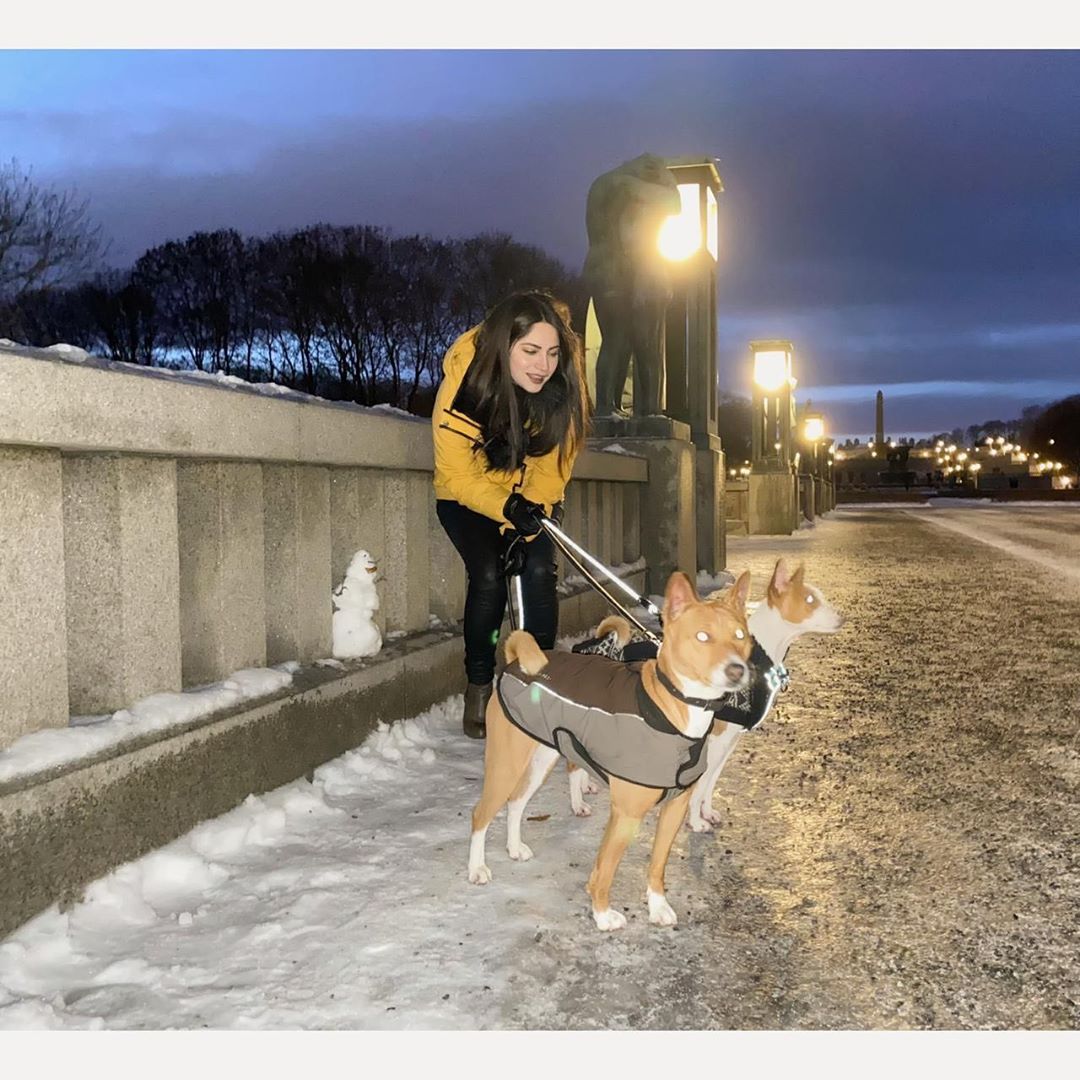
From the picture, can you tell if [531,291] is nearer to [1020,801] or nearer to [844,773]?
[844,773]

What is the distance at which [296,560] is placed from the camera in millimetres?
4301

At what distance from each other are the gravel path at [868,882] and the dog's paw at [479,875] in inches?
10.8

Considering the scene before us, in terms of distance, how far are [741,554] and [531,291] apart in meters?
12.6

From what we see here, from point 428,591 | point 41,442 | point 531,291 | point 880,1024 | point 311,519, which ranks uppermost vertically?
point 531,291

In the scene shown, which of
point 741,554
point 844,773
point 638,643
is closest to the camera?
point 638,643

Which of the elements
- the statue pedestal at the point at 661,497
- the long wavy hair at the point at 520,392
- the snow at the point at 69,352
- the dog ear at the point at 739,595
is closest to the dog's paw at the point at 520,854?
the dog ear at the point at 739,595

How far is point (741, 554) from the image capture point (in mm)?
16219

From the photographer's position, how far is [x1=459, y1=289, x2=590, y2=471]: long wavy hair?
404 cm

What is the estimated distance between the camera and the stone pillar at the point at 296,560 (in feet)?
13.8

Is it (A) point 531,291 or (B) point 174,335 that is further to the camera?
(B) point 174,335

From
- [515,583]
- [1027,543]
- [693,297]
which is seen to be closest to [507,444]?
[515,583]

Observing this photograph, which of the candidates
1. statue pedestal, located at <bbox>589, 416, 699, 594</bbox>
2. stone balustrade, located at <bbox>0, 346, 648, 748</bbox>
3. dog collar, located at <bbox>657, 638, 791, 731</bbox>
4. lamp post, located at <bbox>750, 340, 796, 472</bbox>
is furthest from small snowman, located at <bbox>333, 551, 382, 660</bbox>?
lamp post, located at <bbox>750, 340, 796, 472</bbox>

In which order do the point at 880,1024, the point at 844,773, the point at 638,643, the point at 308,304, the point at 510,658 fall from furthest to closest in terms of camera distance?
the point at 308,304 → the point at 844,773 → the point at 638,643 → the point at 510,658 → the point at 880,1024

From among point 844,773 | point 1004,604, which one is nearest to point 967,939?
point 844,773
